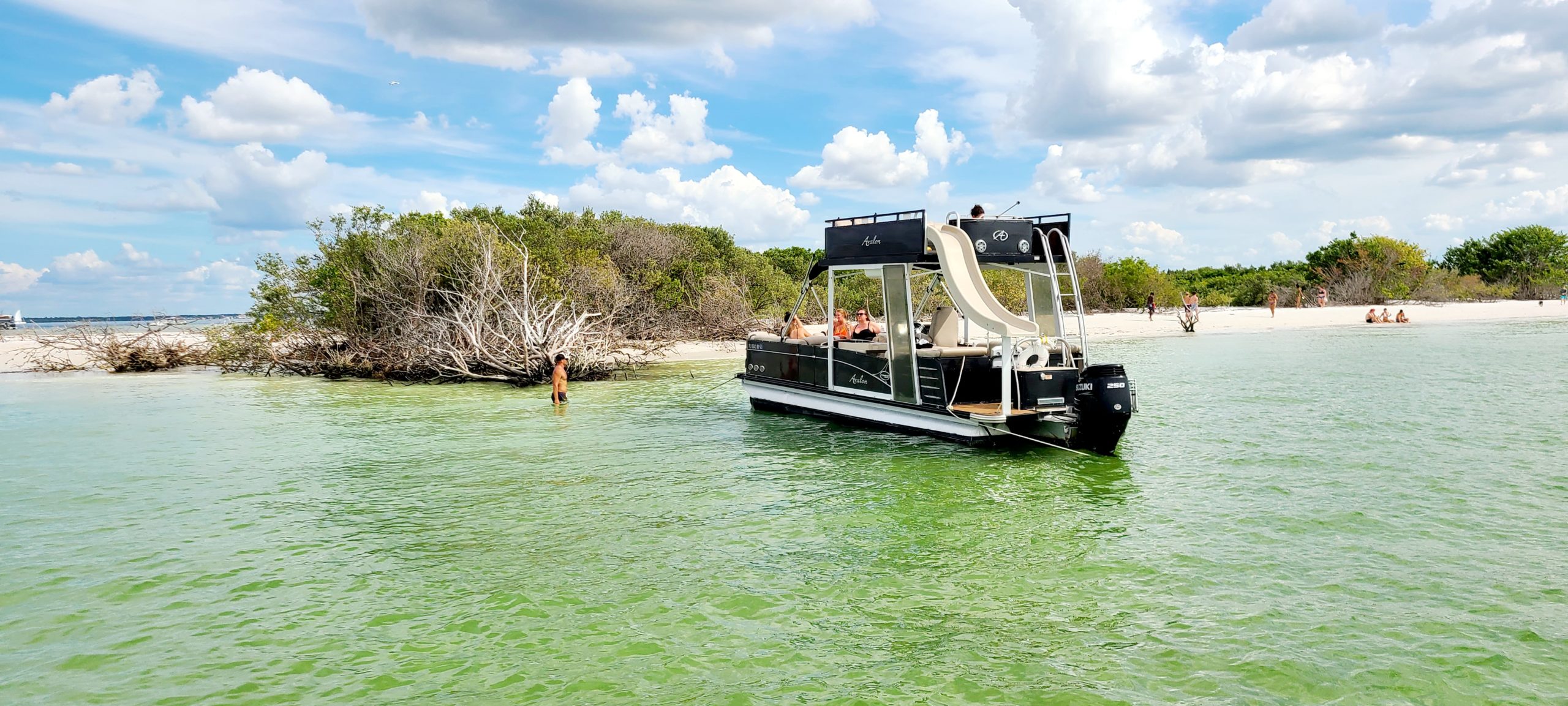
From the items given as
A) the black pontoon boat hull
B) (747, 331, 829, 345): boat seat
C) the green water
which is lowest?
the green water

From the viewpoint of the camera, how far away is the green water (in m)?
5.57

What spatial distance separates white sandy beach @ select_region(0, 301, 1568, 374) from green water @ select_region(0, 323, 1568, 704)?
18.5 metres

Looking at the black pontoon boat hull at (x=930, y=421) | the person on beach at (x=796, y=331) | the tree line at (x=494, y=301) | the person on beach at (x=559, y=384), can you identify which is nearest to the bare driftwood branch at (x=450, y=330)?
the tree line at (x=494, y=301)

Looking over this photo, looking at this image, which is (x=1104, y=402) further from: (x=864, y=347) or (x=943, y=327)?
(x=864, y=347)

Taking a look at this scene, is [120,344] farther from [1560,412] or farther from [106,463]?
[1560,412]

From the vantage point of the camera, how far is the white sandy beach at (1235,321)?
33.2m

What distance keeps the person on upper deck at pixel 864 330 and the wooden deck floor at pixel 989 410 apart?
3.52 meters

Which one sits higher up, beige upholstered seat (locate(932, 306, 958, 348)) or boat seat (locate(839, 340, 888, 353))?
beige upholstered seat (locate(932, 306, 958, 348))

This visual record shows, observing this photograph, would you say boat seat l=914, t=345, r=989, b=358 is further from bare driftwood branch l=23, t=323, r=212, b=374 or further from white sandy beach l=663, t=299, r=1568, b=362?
bare driftwood branch l=23, t=323, r=212, b=374

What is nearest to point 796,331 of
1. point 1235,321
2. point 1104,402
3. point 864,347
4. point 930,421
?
point 864,347

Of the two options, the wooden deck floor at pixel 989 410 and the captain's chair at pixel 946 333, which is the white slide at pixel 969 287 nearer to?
the wooden deck floor at pixel 989 410

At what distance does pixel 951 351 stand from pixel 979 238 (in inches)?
79.2

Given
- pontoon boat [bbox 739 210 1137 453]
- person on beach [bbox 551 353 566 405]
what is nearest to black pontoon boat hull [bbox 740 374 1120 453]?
pontoon boat [bbox 739 210 1137 453]

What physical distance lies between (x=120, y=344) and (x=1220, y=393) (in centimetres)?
3249
